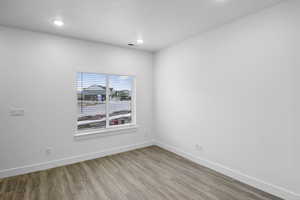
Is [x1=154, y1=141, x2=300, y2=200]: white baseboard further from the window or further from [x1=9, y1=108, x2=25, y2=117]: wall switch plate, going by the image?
[x1=9, y1=108, x2=25, y2=117]: wall switch plate

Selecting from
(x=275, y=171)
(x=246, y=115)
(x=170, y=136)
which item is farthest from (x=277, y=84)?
(x=170, y=136)

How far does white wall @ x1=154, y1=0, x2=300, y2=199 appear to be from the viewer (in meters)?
2.03

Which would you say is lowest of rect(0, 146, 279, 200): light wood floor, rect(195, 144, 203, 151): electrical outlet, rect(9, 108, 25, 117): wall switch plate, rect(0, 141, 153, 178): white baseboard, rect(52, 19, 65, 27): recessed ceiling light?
rect(0, 146, 279, 200): light wood floor

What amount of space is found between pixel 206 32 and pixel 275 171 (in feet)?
8.80

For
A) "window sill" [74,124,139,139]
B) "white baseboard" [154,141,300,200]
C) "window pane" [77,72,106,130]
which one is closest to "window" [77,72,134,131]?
"window pane" [77,72,106,130]

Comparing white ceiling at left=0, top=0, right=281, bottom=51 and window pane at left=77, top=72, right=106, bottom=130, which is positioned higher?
white ceiling at left=0, top=0, right=281, bottom=51

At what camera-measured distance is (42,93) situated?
2998mm

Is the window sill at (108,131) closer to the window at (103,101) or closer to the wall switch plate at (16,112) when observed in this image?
the window at (103,101)

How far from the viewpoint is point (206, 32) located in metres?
3.04

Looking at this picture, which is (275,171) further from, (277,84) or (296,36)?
(296,36)

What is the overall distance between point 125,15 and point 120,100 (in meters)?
2.23

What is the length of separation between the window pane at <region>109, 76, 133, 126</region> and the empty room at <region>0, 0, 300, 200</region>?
0.03 metres

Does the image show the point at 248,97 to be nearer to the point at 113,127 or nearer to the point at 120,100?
the point at 120,100

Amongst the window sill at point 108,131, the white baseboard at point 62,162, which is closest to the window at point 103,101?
the window sill at point 108,131
